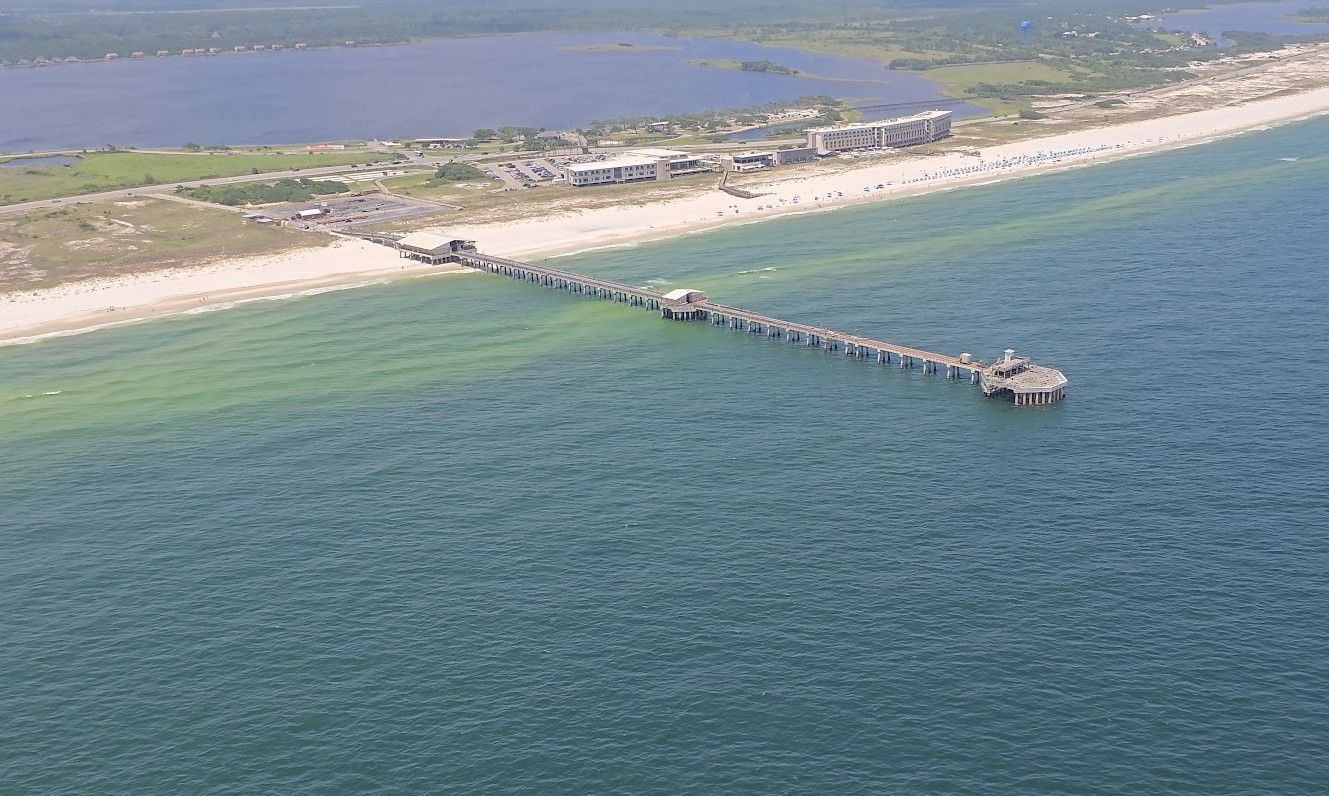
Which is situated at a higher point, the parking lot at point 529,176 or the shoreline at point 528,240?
→ the parking lot at point 529,176

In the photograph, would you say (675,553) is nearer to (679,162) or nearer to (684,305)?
(684,305)

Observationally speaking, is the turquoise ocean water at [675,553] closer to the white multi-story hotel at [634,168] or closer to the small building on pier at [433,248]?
the small building on pier at [433,248]

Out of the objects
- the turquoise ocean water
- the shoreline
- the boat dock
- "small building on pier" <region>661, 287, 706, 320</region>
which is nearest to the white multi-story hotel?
the shoreline

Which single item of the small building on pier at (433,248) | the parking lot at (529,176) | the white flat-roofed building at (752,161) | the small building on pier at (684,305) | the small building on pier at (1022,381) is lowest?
the small building on pier at (1022,381)

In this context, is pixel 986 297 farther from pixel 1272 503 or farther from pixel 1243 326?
pixel 1272 503

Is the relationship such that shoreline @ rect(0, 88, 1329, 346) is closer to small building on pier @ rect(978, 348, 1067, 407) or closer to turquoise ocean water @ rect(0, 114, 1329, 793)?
turquoise ocean water @ rect(0, 114, 1329, 793)

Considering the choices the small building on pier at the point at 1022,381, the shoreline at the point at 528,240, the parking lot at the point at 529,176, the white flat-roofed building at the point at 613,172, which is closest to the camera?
the small building on pier at the point at 1022,381

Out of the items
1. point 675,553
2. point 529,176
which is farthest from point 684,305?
point 529,176

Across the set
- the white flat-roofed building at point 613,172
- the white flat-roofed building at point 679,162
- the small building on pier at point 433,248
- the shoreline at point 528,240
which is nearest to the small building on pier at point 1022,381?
the shoreline at point 528,240
